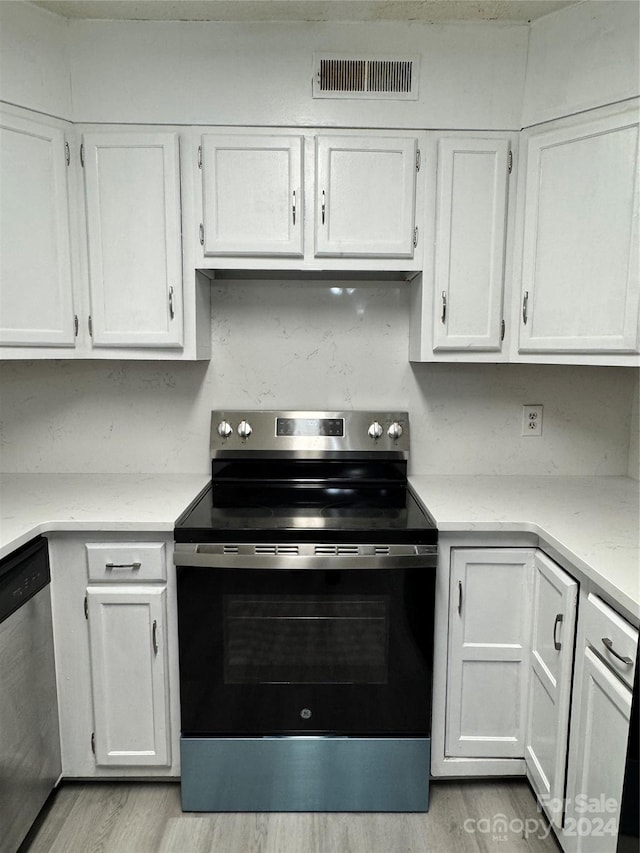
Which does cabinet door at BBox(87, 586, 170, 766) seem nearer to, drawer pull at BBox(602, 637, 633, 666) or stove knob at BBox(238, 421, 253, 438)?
stove knob at BBox(238, 421, 253, 438)

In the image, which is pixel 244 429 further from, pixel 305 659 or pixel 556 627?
pixel 556 627

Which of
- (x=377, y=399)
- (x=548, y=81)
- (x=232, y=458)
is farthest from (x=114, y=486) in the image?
(x=548, y=81)

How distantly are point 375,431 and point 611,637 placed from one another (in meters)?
1.08

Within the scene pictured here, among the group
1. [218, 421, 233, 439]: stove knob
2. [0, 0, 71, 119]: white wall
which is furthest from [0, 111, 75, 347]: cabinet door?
[218, 421, 233, 439]: stove knob

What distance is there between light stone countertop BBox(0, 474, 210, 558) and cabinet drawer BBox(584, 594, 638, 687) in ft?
3.71

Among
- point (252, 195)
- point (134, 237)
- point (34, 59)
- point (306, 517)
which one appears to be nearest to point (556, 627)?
point (306, 517)

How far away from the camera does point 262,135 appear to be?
5.88ft

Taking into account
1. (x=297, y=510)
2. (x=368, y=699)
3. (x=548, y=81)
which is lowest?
(x=368, y=699)

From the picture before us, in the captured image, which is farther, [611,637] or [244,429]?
[244,429]

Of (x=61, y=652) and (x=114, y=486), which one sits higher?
(x=114, y=486)

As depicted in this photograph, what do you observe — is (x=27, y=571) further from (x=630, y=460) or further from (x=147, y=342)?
(x=630, y=460)

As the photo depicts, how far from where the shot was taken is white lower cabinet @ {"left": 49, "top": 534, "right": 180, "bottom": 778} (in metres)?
1.65

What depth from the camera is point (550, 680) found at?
153cm

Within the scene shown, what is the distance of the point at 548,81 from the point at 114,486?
6.45 feet
